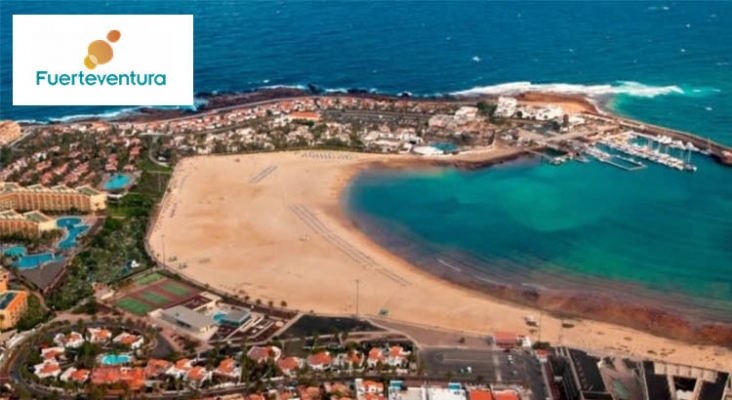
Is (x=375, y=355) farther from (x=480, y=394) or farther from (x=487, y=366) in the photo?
(x=480, y=394)

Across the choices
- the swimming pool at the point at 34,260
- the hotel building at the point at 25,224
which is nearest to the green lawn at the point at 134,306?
the swimming pool at the point at 34,260

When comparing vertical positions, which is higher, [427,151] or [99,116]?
[427,151]

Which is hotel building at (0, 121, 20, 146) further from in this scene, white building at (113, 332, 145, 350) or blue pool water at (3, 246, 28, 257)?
white building at (113, 332, 145, 350)

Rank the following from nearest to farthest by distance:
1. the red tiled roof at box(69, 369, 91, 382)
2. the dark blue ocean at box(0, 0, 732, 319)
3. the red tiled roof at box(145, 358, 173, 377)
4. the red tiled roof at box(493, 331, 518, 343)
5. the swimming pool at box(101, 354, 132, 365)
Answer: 1. the red tiled roof at box(69, 369, 91, 382)
2. the red tiled roof at box(145, 358, 173, 377)
3. the swimming pool at box(101, 354, 132, 365)
4. the red tiled roof at box(493, 331, 518, 343)
5. the dark blue ocean at box(0, 0, 732, 319)

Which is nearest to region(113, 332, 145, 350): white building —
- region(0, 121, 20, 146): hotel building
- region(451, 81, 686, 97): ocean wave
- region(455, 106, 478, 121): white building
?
region(0, 121, 20, 146): hotel building

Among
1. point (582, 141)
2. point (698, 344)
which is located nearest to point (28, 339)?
point (698, 344)

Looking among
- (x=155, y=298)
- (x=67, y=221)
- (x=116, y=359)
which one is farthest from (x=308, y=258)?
(x=67, y=221)

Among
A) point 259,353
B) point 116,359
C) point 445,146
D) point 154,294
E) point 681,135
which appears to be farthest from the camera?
point 681,135
